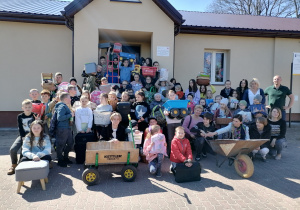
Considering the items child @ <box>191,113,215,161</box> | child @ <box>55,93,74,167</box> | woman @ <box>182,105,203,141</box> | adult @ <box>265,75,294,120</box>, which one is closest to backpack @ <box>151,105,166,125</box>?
woman @ <box>182,105,203,141</box>

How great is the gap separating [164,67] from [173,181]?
5.19 meters

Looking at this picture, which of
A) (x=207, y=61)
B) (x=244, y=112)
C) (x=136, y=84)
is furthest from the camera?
(x=207, y=61)

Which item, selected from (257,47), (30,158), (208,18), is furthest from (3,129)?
(257,47)

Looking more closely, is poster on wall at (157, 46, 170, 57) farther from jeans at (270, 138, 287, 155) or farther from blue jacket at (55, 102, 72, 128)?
jeans at (270, 138, 287, 155)

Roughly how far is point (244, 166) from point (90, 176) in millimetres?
3157

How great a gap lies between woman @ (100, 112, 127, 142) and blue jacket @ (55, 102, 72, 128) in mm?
878

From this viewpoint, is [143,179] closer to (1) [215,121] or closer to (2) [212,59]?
(1) [215,121]

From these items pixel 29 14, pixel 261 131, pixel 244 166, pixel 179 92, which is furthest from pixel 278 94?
pixel 29 14

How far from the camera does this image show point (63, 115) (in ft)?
16.9

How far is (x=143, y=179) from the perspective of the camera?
15.3 feet

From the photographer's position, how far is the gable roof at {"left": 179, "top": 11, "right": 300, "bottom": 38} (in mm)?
10492

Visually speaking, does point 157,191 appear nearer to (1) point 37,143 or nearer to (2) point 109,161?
(2) point 109,161

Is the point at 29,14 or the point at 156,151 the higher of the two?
the point at 29,14

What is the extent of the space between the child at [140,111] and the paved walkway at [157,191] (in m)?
1.20
